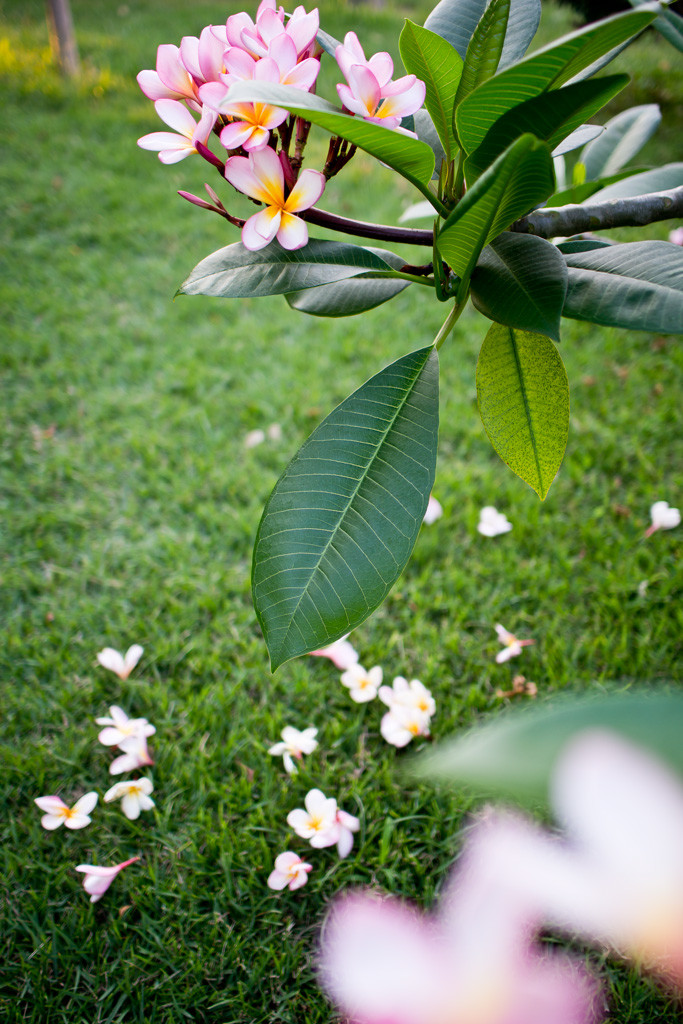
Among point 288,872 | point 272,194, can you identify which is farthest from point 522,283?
point 288,872

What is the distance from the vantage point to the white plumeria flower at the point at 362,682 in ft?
4.06

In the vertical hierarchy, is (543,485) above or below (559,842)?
above

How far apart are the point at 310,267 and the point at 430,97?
196 millimetres

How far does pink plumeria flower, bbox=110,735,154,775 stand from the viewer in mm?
1139

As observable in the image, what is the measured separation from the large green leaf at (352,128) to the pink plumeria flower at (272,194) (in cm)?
6

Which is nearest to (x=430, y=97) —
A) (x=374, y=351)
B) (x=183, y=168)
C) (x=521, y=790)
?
(x=521, y=790)

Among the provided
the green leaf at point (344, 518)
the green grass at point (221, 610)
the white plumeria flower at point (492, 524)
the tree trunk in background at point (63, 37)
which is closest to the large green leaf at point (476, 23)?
the green leaf at point (344, 518)

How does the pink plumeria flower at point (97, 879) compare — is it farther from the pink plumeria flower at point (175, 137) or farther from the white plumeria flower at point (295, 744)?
the pink plumeria flower at point (175, 137)

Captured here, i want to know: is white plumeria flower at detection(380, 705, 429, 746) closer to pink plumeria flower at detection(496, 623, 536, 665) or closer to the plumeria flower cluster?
pink plumeria flower at detection(496, 623, 536, 665)

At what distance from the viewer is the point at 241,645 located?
1.39 m

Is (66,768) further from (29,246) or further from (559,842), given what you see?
(29,246)

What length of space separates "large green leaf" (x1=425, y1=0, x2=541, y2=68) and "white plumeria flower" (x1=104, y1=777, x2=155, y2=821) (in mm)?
1132

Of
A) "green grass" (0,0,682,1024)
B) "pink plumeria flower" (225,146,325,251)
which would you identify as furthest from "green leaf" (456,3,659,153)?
"green grass" (0,0,682,1024)

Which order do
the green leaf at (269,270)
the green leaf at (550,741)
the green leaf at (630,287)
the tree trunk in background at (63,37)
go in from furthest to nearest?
the tree trunk in background at (63,37) → the green leaf at (269,270) → the green leaf at (630,287) → the green leaf at (550,741)
